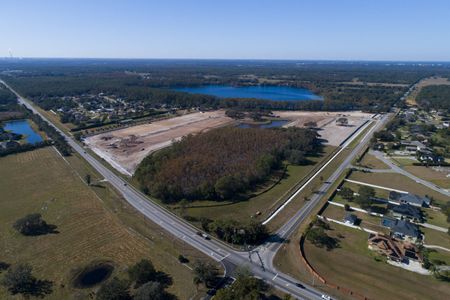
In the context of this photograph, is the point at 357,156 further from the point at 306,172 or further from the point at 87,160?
the point at 87,160

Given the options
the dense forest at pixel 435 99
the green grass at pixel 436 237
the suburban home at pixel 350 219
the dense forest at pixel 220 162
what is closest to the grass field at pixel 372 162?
the dense forest at pixel 220 162

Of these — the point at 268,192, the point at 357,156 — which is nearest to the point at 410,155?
the point at 357,156

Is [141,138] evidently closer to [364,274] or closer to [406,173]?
[406,173]

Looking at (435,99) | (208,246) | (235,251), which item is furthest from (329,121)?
(208,246)

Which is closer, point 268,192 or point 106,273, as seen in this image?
point 106,273

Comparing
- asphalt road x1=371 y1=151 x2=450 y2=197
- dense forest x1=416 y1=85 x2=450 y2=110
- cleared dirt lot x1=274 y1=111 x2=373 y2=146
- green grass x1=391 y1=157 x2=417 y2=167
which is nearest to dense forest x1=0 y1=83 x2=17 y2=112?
cleared dirt lot x1=274 y1=111 x2=373 y2=146

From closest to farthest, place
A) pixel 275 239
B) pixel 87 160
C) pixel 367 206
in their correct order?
pixel 275 239 < pixel 367 206 < pixel 87 160

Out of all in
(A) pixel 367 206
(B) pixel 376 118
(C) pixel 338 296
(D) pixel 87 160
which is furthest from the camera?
(B) pixel 376 118
